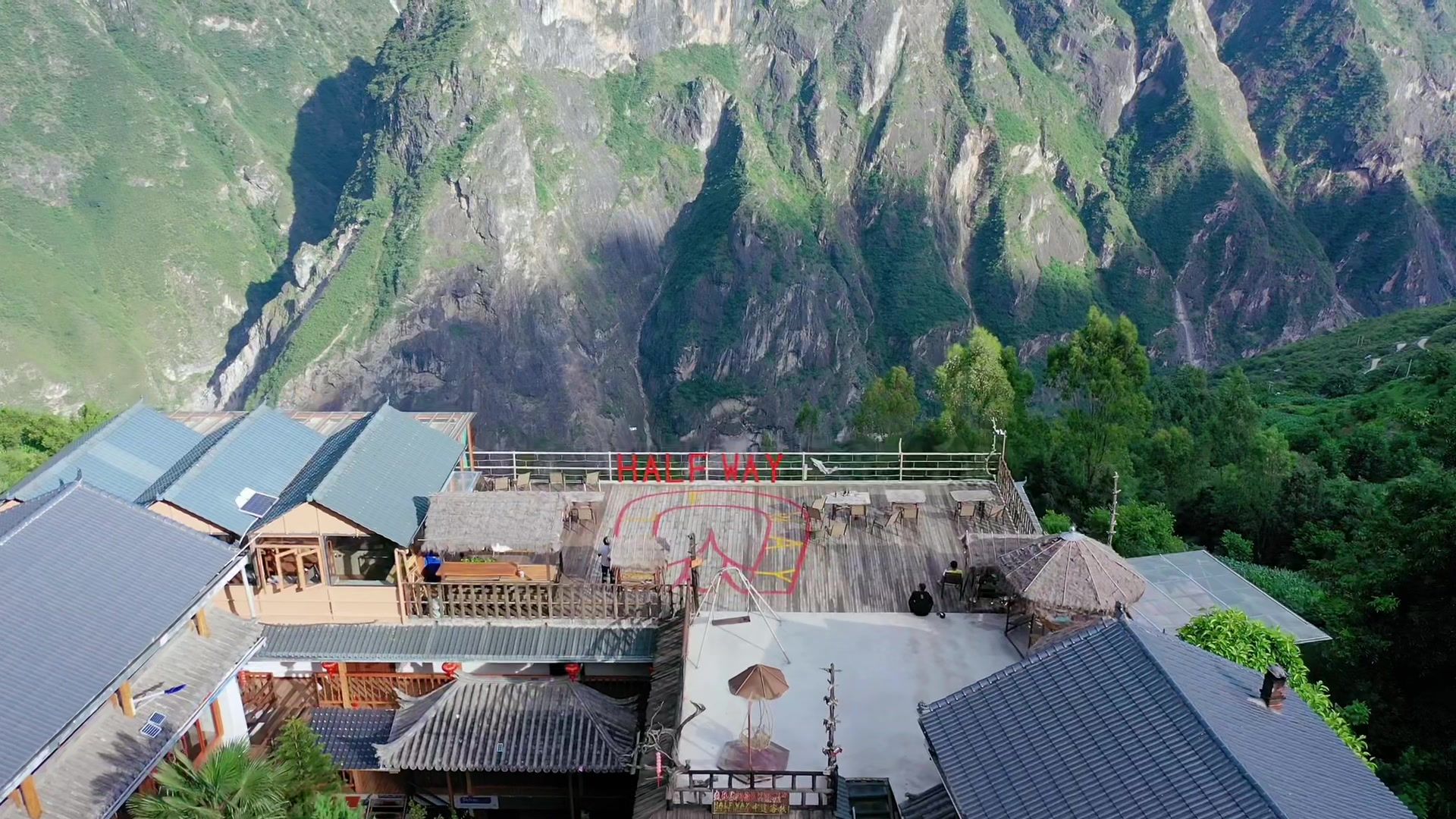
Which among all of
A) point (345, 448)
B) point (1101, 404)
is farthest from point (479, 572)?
point (1101, 404)

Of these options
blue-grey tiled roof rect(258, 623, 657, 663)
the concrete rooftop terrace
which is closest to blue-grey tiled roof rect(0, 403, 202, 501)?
blue-grey tiled roof rect(258, 623, 657, 663)

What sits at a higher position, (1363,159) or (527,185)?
(1363,159)

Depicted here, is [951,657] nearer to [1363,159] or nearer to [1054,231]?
[1054,231]

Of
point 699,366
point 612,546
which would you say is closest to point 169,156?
point 699,366

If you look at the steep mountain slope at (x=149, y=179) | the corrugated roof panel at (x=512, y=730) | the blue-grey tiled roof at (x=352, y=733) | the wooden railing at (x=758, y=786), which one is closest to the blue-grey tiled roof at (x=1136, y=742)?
the wooden railing at (x=758, y=786)

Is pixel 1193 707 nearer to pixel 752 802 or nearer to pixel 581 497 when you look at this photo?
pixel 752 802

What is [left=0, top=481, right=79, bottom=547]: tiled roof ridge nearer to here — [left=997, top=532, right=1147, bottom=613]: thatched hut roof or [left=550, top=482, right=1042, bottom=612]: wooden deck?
[left=550, top=482, right=1042, bottom=612]: wooden deck
